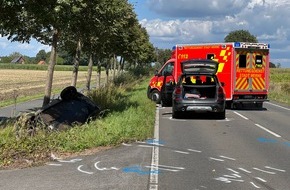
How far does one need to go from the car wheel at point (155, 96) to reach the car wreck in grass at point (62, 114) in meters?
11.4

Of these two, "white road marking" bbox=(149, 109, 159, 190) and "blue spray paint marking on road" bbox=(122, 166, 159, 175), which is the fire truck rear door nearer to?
"white road marking" bbox=(149, 109, 159, 190)

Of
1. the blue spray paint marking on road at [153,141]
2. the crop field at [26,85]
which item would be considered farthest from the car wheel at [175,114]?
the blue spray paint marking on road at [153,141]

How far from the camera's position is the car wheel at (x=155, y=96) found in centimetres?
2483

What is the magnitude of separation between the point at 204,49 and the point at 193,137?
10.7m

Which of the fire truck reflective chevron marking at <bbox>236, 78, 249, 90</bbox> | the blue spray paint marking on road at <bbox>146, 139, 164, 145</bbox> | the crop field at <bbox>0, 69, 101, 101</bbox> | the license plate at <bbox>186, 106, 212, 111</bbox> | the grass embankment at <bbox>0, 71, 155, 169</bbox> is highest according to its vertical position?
the fire truck reflective chevron marking at <bbox>236, 78, 249, 90</bbox>

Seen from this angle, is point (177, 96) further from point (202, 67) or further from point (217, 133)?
point (217, 133)

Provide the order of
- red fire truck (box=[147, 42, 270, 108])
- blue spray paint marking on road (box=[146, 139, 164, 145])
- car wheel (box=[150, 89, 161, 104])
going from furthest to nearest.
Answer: car wheel (box=[150, 89, 161, 104])
red fire truck (box=[147, 42, 270, 108])
blue spray paint marking on road (box=[146, 139, 164, 145])

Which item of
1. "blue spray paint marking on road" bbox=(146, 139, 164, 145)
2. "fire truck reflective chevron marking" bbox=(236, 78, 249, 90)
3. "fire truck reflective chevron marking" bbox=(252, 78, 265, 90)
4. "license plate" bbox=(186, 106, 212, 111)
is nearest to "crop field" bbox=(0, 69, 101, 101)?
"blue spray paint marking on road" bbox=(146, 139, 164, 145)

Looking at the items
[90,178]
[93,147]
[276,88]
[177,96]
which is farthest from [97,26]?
[276,88]

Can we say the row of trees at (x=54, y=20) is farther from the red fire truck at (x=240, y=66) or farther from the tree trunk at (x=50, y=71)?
the red fire truck at (x=240, y=66)

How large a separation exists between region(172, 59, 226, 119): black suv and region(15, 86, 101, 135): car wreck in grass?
4.25 m

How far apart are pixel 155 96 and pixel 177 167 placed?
16.8m

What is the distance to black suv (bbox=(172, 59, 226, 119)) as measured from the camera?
16.6 meters

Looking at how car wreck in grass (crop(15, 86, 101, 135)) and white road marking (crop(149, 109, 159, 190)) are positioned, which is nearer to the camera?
white road marking (crop(149, 109, 159, 190))
